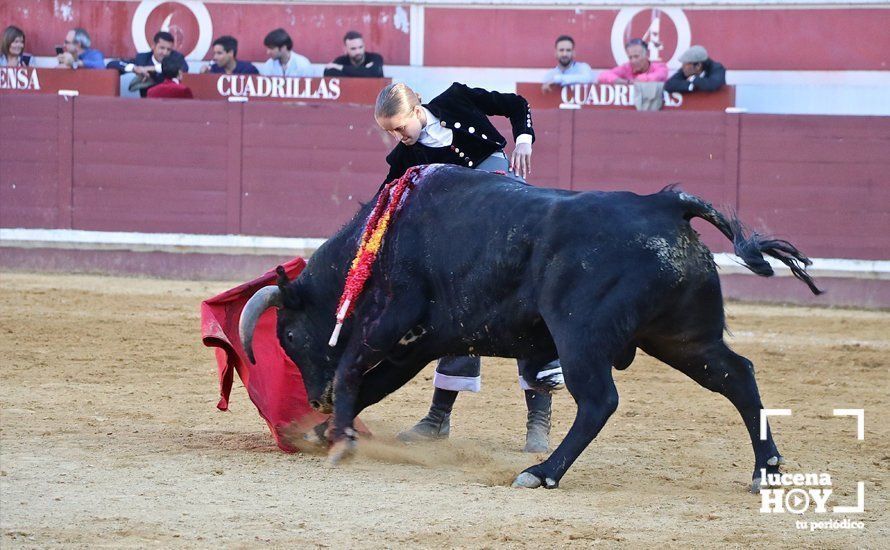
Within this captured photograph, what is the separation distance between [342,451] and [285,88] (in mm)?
6491

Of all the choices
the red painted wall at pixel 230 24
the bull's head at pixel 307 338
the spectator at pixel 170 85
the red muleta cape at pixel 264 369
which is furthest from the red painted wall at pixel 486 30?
the bull's head at pixel 307 338

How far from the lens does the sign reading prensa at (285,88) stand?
10234mm

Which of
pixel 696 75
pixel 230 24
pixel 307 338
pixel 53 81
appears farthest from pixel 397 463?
pixel 230 24

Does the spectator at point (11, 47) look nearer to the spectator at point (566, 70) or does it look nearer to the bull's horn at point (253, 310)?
the spectator at point (566, 70)

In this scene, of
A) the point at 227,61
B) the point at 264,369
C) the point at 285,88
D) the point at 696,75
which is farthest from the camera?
the point at 227,61

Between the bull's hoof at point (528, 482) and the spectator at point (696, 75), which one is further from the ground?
the spectator at point (696, 75)

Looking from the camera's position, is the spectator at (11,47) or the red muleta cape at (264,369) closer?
the red muleta cape at (264,369)

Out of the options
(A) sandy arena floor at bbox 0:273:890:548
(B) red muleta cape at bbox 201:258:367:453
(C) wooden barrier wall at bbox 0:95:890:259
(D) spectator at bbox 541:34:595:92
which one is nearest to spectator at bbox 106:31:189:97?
(C) wooden barrier wall at bbox 0:95:890:259

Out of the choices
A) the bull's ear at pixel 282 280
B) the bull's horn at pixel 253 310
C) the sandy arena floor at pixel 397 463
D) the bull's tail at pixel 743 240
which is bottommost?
the sandy arena floor at pixel 397 463

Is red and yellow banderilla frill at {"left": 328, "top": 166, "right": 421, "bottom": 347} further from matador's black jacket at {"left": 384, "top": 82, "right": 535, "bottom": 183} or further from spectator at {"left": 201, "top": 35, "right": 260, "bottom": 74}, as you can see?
spectator at {"left": 201, "top": 35, "right": 260, "bottom": 74}

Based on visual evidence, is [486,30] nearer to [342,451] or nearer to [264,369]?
[264,369]

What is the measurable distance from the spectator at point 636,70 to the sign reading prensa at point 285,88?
68.6 inches

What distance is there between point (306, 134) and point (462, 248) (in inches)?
239

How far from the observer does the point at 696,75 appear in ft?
32.4
